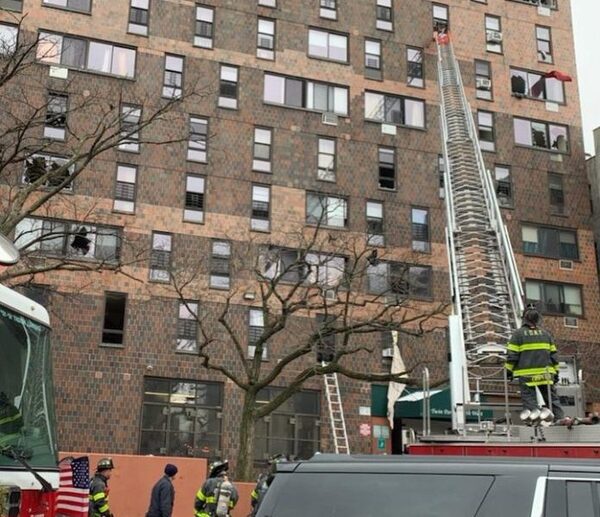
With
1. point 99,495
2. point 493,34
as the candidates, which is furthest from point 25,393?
point 493,34

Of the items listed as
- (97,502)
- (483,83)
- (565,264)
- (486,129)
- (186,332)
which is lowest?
(97,502)

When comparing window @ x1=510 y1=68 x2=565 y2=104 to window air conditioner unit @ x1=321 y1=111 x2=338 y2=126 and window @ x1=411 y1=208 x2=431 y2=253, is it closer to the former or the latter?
window @ x1=411 y1=208 x2=431 y2=253

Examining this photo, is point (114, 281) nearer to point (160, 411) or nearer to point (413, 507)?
point (160, 411)

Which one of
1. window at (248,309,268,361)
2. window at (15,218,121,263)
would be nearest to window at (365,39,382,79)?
window at (248,309,268,361)

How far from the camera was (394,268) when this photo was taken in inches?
1065

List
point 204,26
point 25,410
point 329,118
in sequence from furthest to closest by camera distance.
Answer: point 329,118 < point 204,26 < point 25,410

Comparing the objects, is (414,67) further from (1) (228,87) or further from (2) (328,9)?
(1) (228,87)

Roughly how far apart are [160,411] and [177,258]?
5.00m

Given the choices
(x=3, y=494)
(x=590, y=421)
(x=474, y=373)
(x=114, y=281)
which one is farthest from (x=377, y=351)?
(x=3, y=494)

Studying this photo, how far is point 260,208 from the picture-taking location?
2628cm

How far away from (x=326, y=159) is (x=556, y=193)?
10003 millimetres

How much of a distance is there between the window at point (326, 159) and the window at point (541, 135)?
819 centimetres

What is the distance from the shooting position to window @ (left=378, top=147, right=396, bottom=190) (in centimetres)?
2819

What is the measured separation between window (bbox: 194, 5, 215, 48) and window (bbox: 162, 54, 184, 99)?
1054 mm
